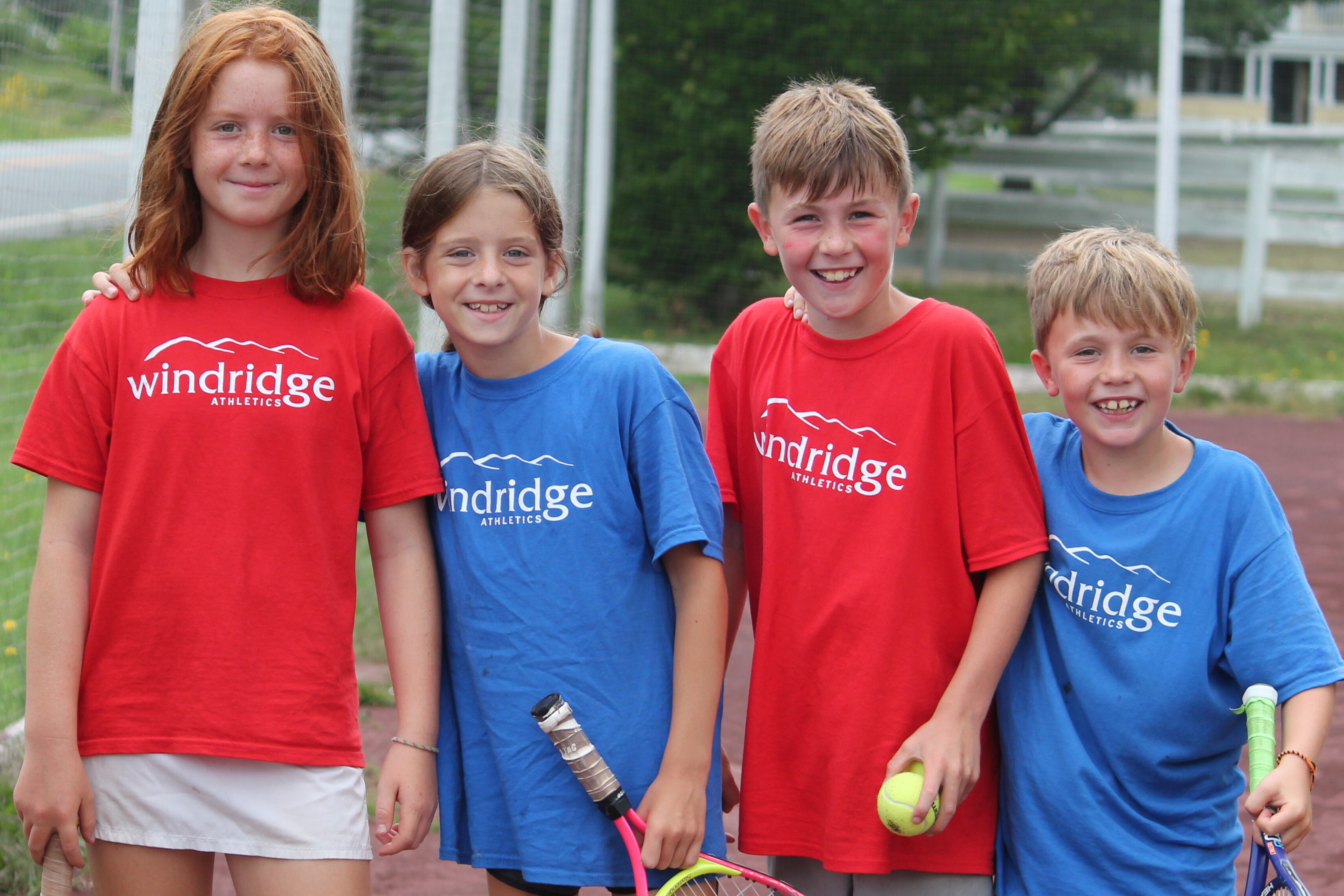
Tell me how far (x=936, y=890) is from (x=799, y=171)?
123cm

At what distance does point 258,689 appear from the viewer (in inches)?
81.4

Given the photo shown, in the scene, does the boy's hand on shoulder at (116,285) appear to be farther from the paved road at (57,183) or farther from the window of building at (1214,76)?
the window of building at (1214,76)

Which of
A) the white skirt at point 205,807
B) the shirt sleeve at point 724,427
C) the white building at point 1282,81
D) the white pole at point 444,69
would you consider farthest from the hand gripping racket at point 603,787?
the white building at point 1282,81

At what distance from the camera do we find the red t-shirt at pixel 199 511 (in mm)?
2051

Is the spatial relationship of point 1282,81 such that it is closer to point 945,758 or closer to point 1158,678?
point 1158,678

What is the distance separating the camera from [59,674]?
6.70 feet

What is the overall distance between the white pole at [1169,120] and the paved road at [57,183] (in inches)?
292

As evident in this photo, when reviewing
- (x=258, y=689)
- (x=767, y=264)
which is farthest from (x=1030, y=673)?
(x=767, y=264)

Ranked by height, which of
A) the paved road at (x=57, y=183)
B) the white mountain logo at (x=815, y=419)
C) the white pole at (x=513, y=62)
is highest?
the white pole at (x=513, y=62)

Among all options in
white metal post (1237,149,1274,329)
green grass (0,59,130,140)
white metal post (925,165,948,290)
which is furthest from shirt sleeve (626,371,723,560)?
white metal post (925,165,948,290)

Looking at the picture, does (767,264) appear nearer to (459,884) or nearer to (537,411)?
(459,884)

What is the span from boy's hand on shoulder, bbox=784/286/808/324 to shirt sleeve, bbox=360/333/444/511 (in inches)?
27.4

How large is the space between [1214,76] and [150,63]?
135ft

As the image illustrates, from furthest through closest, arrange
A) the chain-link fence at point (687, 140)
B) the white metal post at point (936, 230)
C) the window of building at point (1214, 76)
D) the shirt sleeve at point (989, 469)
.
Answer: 1. the window of building at point (1214, 76)
2. the white metal post at point (936, 230)
3. the chain-link fence at point (687, 140)
4. the shirt sleeve at point (989, 469)
